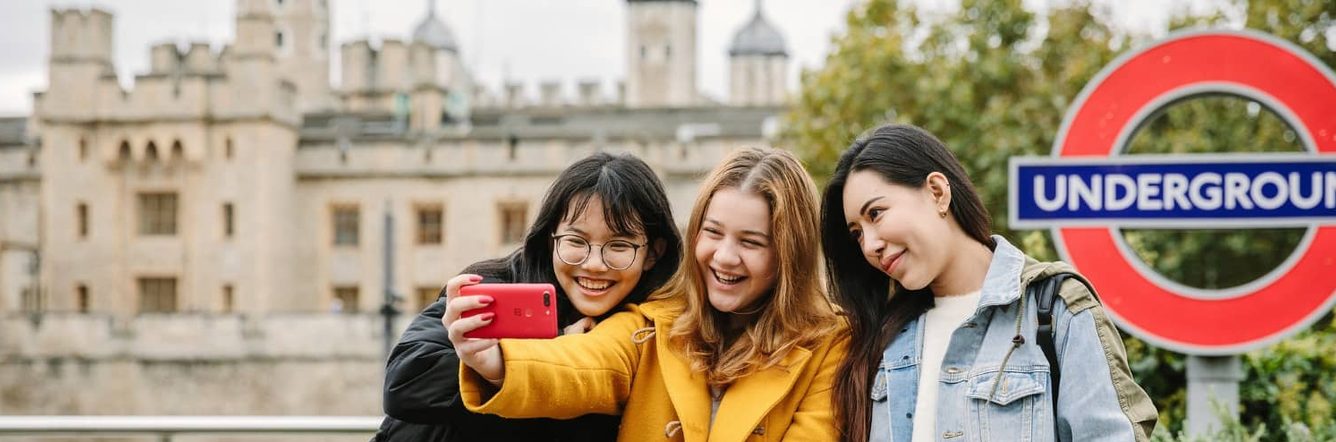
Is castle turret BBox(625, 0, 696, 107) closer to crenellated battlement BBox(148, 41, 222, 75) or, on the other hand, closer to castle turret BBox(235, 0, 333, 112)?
castle turret BBox(235, 0, 333, 112)

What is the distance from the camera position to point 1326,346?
6020mm

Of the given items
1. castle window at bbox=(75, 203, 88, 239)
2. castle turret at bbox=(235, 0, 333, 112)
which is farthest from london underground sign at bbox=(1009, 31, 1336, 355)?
castle turret at bbox=(235, 0, 333, 112)

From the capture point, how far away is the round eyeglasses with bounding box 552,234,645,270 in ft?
9.48

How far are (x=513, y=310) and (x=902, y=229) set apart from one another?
32.7 inches

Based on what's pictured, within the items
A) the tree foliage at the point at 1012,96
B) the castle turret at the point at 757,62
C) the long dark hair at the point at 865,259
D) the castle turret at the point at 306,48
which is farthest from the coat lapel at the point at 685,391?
the castle turret at the point at 757,62

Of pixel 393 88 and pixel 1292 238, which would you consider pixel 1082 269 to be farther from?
pixel 393 88

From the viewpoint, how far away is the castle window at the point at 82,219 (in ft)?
111

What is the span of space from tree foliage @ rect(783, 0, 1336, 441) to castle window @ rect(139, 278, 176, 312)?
62.1 ft

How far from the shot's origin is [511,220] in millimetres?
34000

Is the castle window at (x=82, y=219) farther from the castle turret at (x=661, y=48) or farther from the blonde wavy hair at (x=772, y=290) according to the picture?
the blonde wavy hair at (x=772, y=290)

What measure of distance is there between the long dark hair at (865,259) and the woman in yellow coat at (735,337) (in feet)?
0.18

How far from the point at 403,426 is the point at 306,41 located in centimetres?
4596

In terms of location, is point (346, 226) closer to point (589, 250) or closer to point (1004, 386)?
point (589, 250)

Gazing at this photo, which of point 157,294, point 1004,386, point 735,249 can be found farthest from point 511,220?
point 1004,386
